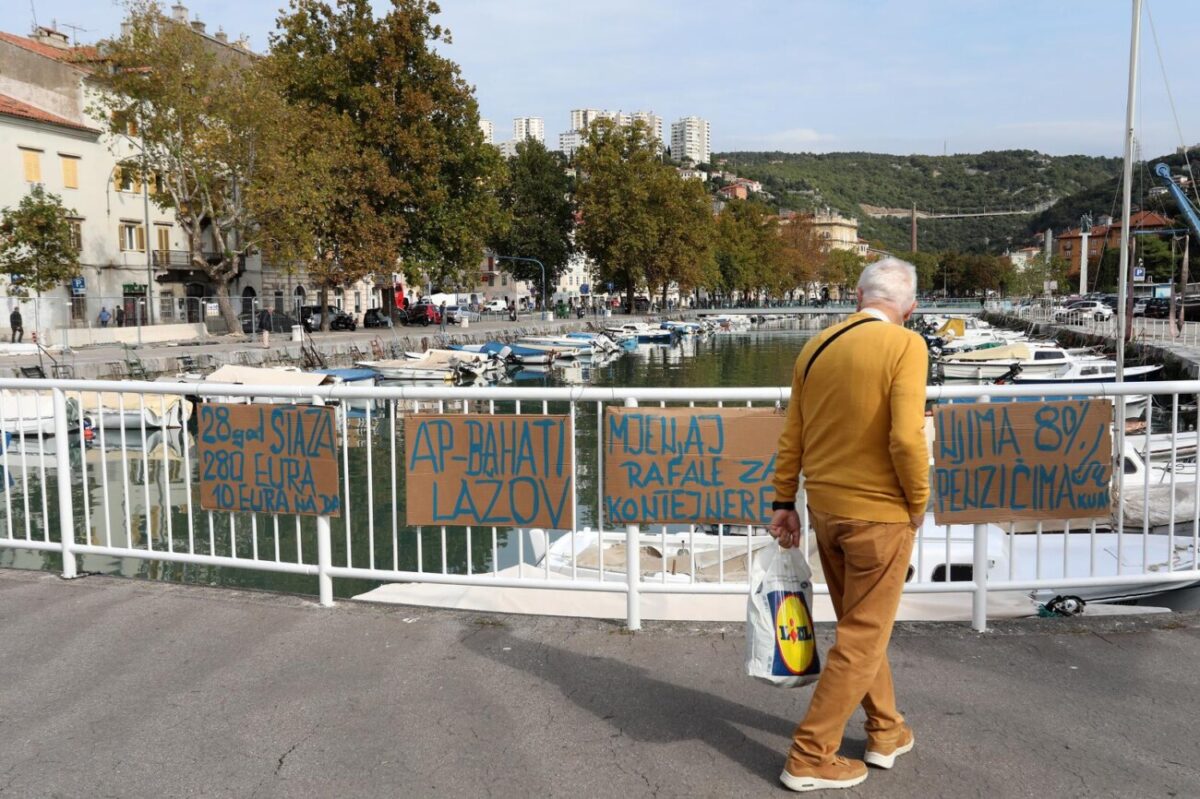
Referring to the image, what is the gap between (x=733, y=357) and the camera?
5450 cm

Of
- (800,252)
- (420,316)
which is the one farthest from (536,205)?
(800,252)

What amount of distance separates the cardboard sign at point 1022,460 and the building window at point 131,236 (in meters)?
53.1

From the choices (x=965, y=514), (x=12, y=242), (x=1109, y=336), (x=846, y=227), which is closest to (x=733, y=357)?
(x=1109, y=336)

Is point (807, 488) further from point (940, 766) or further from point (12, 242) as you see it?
point (12, 242)

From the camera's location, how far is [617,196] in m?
74.9

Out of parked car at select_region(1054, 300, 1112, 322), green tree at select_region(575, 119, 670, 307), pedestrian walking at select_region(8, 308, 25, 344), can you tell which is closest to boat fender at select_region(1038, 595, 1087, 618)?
pedestrian walking at select_region(8, 308, 25, 344)

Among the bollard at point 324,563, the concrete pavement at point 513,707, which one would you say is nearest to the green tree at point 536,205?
the bollard at point 324,563

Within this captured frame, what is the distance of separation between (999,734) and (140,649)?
13.4 feet

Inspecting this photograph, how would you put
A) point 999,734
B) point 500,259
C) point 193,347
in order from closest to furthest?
1. point 999,734
2. point 193,347
3. point 500,259

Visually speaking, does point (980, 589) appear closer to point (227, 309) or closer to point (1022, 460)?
point (1022, 460)

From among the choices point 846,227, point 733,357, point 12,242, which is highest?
point 846,227

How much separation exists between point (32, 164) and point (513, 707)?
50116mm

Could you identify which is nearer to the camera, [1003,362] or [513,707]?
[513,707]

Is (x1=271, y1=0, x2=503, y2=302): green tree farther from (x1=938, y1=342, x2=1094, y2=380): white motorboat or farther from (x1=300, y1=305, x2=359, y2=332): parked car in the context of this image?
(x1=938, y1=342, x2=1094, y2=380): white motorboat
